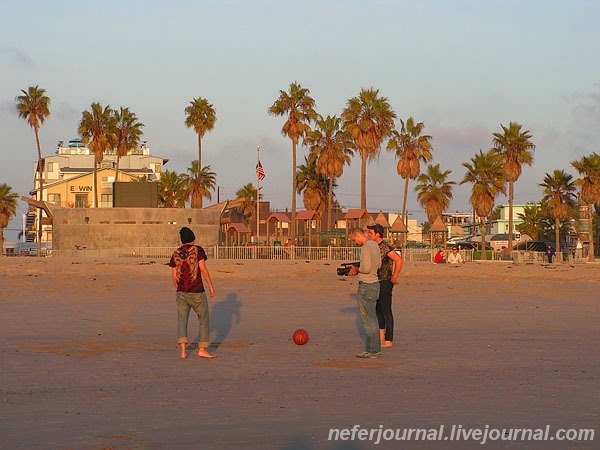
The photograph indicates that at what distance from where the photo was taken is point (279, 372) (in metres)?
11.3

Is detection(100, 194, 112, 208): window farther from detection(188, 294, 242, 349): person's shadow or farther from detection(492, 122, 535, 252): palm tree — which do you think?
detection(188, 294, 242, 349): person's shadow

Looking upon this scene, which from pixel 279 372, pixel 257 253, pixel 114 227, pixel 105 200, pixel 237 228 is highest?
pixel 105 200

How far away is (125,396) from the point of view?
9.49m

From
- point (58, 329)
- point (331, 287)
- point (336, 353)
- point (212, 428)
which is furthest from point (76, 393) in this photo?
point (331, 287)

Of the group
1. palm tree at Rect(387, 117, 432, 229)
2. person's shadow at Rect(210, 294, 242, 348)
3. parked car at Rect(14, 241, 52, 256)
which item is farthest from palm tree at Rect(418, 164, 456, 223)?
person's shadow at Rect(210, 294, 242, 348)

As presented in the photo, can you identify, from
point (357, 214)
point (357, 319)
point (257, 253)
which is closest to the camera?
point (357, 319)

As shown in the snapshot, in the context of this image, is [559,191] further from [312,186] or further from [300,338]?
[300,338]

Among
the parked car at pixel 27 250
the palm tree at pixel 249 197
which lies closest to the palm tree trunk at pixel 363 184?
the parked car at pixel 27 250

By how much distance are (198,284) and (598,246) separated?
111m

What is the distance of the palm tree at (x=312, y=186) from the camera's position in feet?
276

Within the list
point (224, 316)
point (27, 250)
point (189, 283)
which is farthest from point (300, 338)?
point (27, 250)

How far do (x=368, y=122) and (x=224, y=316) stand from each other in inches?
2270

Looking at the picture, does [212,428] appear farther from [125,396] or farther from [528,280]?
[528,280]

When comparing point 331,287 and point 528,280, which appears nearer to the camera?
point 331,287
